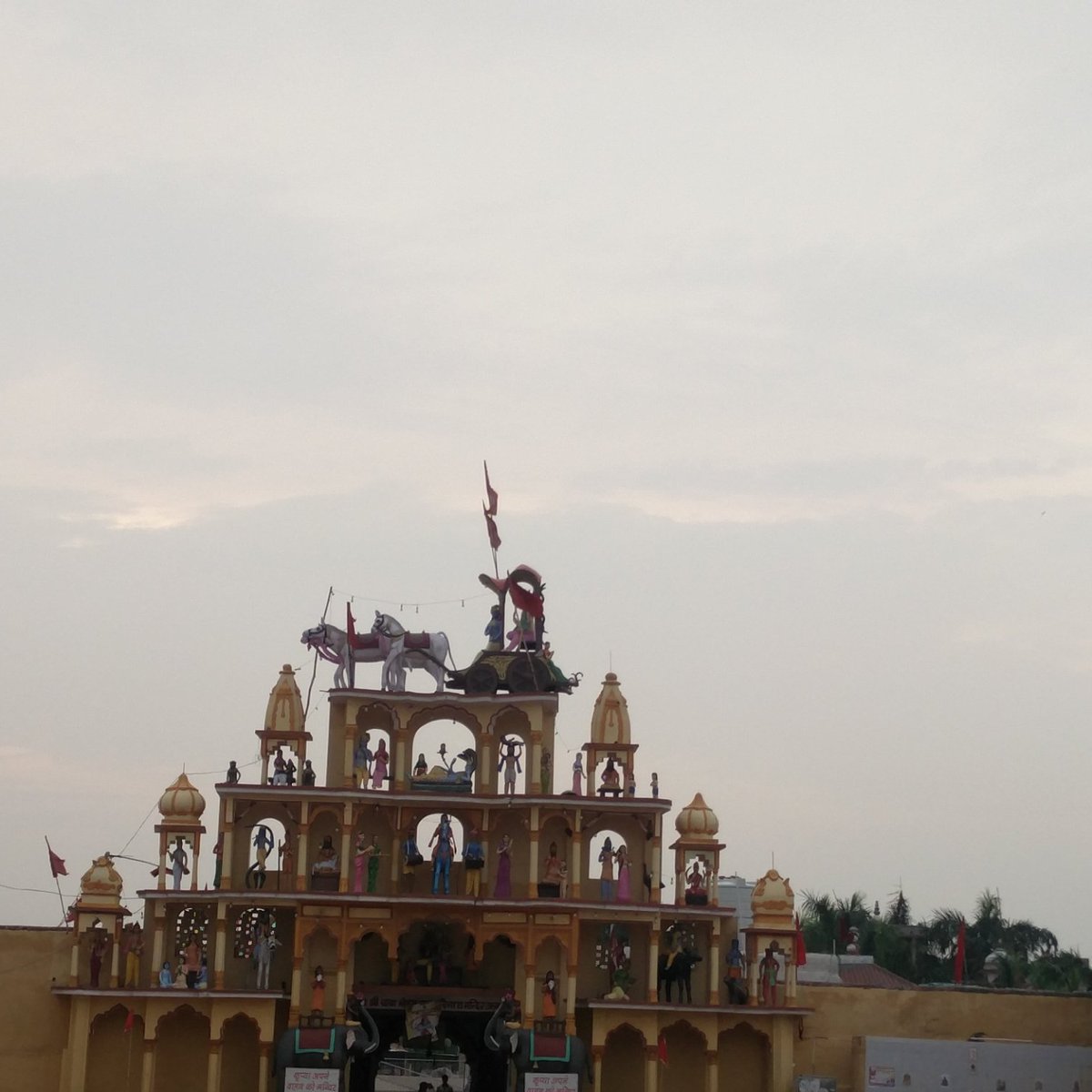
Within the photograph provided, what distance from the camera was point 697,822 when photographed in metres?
60.2

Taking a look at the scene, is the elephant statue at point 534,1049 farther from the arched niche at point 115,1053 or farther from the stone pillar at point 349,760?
the arched niche at point 115,1053

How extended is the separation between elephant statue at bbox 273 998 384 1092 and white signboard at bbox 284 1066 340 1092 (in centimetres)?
18

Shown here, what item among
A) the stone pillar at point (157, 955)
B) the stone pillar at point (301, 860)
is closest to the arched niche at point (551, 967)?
the stone pillar at point (301, 860)

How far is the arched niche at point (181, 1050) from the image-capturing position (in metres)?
57.3

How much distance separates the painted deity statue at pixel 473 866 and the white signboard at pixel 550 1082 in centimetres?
569

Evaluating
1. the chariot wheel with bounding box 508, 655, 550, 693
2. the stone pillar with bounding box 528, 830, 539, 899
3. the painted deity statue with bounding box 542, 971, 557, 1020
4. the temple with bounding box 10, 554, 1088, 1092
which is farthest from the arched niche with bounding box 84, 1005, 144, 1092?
the chariot wheel with bounding box 508, 655, 550, 693

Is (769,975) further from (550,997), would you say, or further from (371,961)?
(371,961)

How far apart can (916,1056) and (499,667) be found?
652 inches

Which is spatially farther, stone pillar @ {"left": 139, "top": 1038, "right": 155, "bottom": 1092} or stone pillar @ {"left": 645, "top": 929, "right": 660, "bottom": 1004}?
stone pillar @ {"left": 645, "top": 929, "right": 660, "bottom": 1004}

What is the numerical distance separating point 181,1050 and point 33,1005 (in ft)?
14.5

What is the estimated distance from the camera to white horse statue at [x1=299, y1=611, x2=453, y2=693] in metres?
60.4

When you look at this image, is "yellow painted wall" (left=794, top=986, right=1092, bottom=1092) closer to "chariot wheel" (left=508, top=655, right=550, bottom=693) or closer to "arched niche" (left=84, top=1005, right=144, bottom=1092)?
"chariot wheel" (left=508, top=655, right=550, bottom=693)

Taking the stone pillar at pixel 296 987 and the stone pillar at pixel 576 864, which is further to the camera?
the stone pillar at pixel 576 864

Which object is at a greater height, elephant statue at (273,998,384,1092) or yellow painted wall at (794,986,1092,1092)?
yellow painted wall at (794,986,1092,1092)
